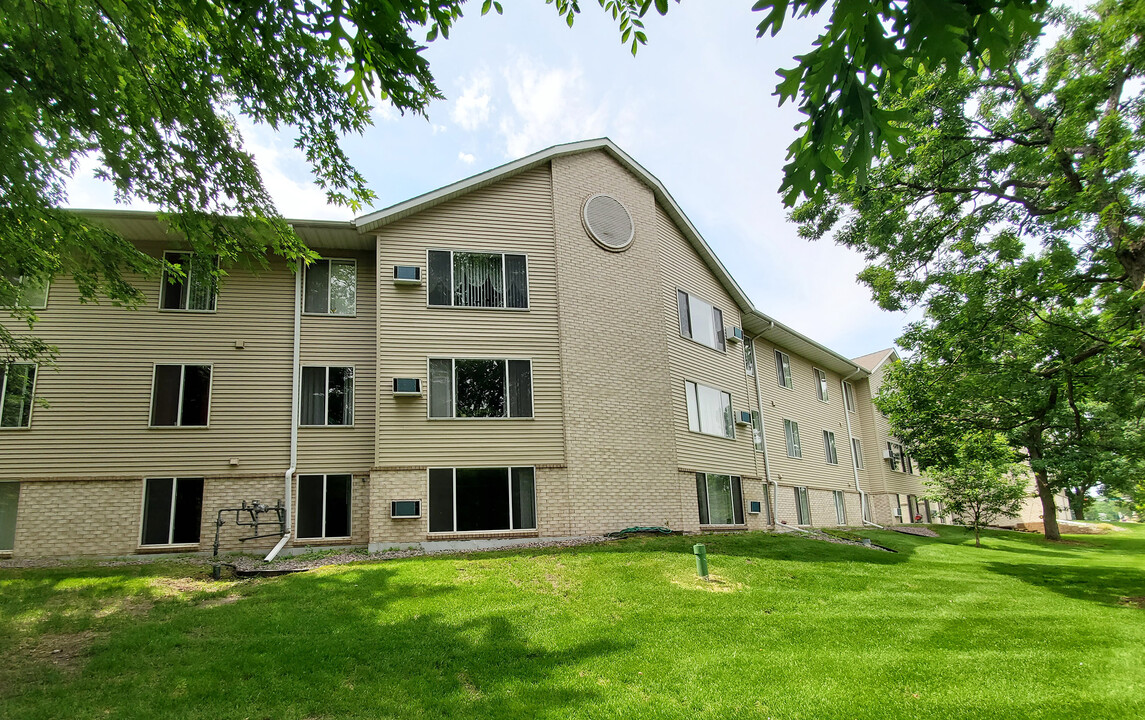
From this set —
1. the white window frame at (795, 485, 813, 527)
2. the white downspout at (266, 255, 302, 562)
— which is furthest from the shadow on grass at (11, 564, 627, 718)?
the white window frame at (795, 485, 813, 527)

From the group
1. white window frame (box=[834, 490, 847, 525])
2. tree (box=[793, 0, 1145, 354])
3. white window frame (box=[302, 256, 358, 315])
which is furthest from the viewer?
white window frame (box=[834, 490, 847, 525])

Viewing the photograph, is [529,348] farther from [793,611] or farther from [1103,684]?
[1103,684]

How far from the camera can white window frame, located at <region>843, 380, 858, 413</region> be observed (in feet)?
93.2

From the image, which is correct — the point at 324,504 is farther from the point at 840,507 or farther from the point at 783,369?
the point at 840,507

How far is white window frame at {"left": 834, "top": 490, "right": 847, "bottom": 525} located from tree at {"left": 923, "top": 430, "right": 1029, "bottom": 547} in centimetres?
367

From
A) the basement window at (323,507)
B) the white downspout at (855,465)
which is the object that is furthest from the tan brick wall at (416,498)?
the white downspout at (855,465)

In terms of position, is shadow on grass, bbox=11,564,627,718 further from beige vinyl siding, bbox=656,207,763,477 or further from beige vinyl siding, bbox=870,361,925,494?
beige vinyl siding, bbox=870,361,925,494

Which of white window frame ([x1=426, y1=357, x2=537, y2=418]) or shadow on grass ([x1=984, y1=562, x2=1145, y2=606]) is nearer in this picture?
shadow on grass ([x1=984, y1=562, x2=1145, y2=606])

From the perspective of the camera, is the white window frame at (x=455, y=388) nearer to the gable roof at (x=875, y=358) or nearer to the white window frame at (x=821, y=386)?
the white window frame at (x=821, y=386)

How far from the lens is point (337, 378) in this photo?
14789mm

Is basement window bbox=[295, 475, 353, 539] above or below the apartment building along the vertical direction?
below

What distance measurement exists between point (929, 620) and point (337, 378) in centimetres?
1274

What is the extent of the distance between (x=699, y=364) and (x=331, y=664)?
13.2 m

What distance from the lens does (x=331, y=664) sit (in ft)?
20.9
